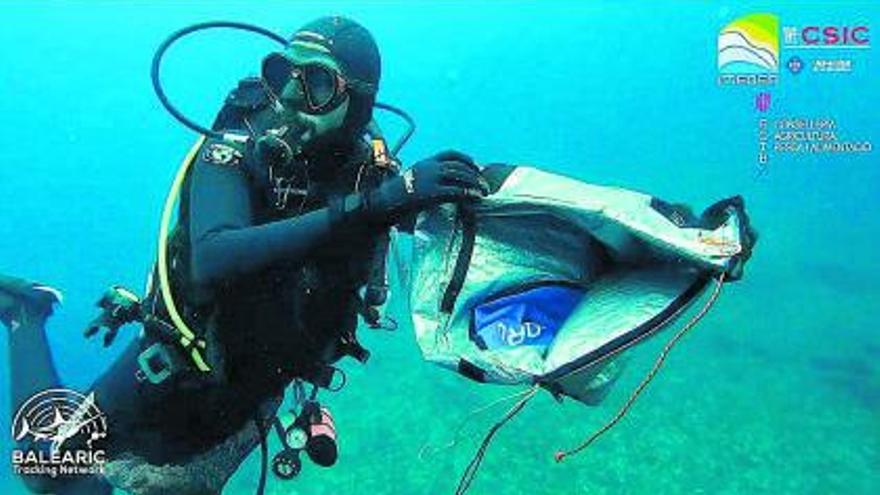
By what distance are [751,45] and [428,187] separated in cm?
997

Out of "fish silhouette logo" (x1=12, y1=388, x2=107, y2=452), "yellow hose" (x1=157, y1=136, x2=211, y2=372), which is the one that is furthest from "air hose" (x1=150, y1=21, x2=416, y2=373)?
"fish silhouette logo" (x1=12, y1=388, x2=107, y2=452)

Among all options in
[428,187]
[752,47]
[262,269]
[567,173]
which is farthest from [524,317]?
[567,173]

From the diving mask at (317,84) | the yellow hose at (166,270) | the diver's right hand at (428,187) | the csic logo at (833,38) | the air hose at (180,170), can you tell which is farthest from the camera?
the csic logo at (833,38)

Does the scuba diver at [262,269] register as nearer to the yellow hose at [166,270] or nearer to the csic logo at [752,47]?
the yellow hose at [166,270]

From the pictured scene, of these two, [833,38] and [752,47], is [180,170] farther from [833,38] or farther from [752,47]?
[752,47]

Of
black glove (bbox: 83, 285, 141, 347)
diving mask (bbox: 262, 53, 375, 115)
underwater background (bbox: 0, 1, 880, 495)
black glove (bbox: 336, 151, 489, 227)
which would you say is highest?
diving mask (bbox: 262, 53, 375, 115)

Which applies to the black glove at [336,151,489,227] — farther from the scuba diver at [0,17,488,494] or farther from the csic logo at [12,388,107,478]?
the csic logo at [12,388,107,478]

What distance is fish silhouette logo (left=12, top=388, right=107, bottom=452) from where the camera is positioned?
158 inches

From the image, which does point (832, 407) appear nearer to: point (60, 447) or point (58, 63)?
point (60, 447)

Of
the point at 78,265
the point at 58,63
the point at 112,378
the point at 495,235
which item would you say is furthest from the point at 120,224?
the point at 495,235

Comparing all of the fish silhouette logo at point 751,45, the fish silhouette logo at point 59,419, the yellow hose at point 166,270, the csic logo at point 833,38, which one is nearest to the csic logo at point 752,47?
the fish silhouette logo at point 751,45

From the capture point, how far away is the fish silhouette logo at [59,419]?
13.2 feet

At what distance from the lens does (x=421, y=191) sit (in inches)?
96.6

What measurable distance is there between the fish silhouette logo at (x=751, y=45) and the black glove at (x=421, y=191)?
8.89 m
